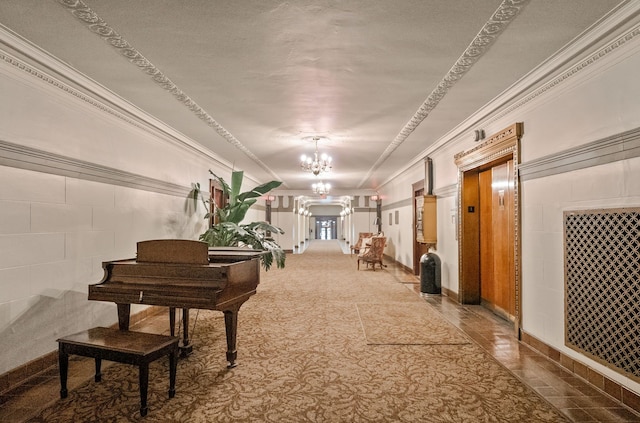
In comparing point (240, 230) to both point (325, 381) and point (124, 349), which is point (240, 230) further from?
point (124, 349)

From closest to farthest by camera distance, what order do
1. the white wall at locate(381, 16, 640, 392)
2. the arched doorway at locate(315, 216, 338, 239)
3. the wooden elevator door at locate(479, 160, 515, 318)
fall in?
the white wall at locate(381, 16, 640, 392) < the wooden elevator door at locate(479, 160, 515, 318) < the arched doorway at locate(315, 216, 338, 239)

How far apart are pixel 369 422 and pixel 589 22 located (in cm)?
309

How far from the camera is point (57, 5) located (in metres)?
2.42

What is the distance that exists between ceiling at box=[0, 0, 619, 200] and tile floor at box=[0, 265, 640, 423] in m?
2.68

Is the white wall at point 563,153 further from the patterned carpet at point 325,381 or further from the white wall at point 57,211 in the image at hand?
the white wall at point 57,211

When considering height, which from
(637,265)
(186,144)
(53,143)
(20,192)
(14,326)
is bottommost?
(14,326)

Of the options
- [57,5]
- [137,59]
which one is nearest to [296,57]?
[137,59]

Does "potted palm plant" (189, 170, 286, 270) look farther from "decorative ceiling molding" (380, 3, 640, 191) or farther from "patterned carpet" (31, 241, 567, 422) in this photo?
"decorative ceiling molding" (380, 3, 640, 191)

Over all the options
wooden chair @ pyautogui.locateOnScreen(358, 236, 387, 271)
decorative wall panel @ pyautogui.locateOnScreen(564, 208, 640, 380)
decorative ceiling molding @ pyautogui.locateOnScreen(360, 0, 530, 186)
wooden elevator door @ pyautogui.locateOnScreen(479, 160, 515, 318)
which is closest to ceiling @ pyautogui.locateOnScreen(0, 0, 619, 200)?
decorative ceiling molding @ pyautogui.locateOnScreen(360, 0, 530, 186)

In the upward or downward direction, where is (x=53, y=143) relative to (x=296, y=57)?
downward

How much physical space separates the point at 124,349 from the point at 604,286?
352 centimetres

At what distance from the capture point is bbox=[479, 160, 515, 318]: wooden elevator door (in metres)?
4.82

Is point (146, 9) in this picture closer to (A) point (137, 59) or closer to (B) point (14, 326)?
(A) point (137, 59)

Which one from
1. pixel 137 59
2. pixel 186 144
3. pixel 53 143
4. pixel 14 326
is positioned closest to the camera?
pixel 14 326
